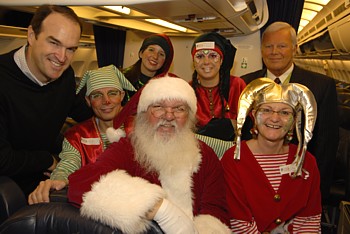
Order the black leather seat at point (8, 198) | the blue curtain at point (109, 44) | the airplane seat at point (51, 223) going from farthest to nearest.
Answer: the blue curtain at point (109, 44) → the black leather seat at point (8, 198) → the airplane seat at point (51, 223)

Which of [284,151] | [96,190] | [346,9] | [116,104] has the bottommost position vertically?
[96,190]

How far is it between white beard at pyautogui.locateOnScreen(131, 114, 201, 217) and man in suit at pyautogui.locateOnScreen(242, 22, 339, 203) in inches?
46.9

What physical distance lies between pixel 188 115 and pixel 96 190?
79cm

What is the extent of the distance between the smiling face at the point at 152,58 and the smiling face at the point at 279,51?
3.27ft

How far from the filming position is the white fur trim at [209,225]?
5.35 ft

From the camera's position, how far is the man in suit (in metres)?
2.58

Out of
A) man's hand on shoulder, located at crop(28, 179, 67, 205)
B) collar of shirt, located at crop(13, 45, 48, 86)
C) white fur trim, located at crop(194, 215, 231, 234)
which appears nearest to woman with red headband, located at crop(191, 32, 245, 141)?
white fur trim, located at crop(194, 215, 231, 234)

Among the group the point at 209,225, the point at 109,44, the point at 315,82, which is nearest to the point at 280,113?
the point at 209,225

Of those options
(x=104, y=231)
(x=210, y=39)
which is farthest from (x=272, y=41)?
(x=104, y=231)

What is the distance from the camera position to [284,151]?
2008 millimetres

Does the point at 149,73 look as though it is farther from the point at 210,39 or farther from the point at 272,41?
the point at 272,41

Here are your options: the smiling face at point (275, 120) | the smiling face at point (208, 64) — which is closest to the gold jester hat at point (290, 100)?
the smiling face at point (275, 120)

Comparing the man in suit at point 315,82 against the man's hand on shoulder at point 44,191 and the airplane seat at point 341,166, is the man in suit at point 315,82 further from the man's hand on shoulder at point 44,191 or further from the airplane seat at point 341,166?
the man's hand on shoulder at point 44,191

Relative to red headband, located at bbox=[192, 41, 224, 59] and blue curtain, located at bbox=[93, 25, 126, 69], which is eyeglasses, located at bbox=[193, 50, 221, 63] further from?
blue curtain, located at bbox=[93, 25, 126, 69]
